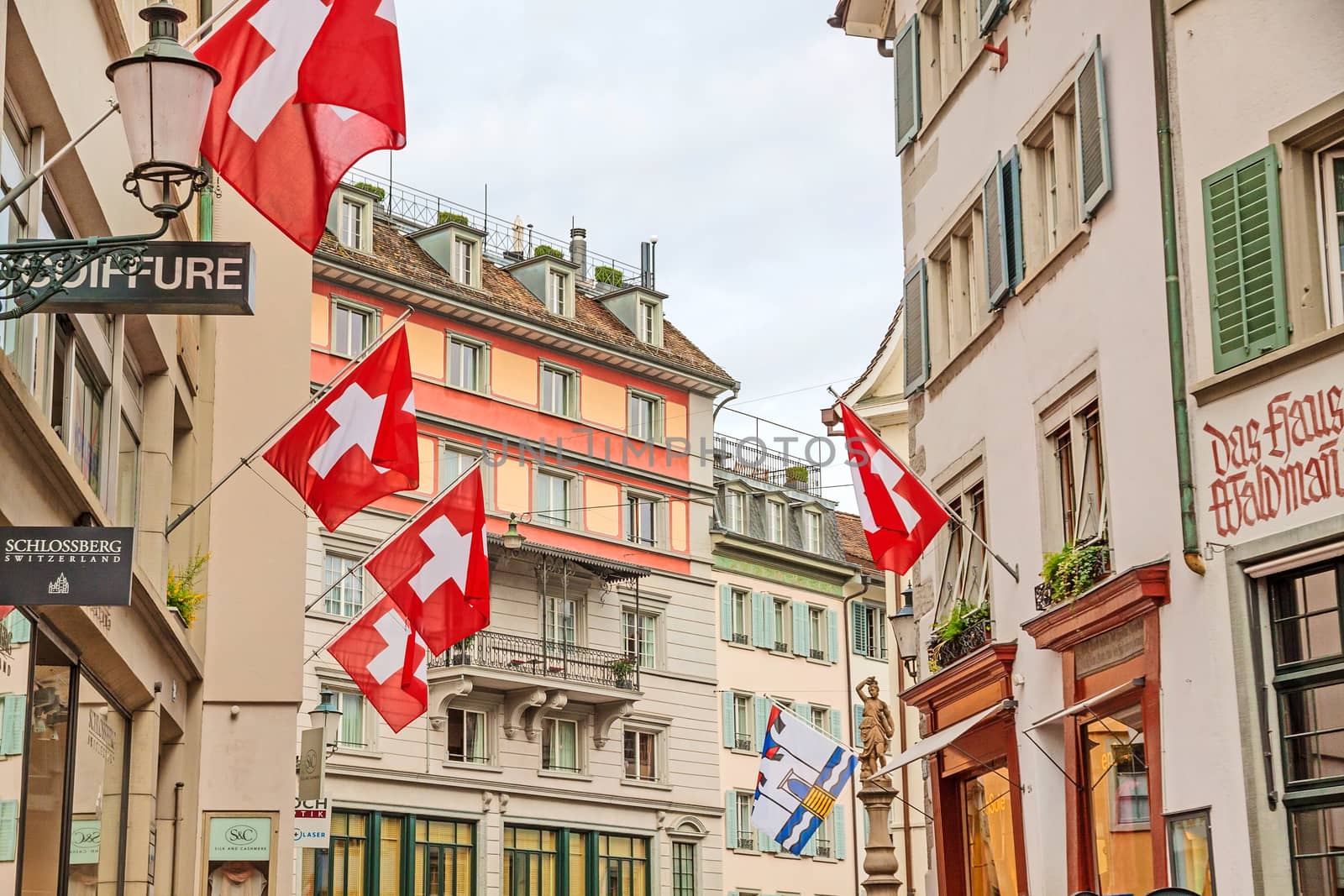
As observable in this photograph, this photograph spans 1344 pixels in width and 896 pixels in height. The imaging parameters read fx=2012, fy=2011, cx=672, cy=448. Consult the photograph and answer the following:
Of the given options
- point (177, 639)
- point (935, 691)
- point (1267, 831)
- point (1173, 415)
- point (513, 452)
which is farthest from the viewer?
point (513, 452)

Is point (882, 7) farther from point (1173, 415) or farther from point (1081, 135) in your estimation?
point (1173, 415)

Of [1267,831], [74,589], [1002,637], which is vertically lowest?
[1267,831]

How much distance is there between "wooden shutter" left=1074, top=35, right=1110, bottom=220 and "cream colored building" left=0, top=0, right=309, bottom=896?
8.01 metres

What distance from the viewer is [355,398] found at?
59.2 ft

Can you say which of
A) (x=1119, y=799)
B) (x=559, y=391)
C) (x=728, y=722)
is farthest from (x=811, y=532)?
(x=1119, y=799)

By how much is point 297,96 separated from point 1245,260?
6868mm

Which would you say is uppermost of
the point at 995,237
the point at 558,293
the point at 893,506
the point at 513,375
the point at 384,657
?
the point at 558,293

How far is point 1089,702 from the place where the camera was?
16.4 meters

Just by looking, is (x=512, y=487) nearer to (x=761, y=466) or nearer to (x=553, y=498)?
(x=553, y=498)

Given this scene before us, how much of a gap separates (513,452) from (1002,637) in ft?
112

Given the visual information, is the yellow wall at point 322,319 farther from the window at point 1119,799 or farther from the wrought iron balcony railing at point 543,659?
the window at point 1119,799

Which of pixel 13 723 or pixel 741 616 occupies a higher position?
pixel 741 616

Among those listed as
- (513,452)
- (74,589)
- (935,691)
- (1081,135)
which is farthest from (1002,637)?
(513,452)

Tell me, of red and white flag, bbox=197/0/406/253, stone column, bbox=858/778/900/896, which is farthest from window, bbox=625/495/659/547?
red and white flag, bbox=197/0/406/253
